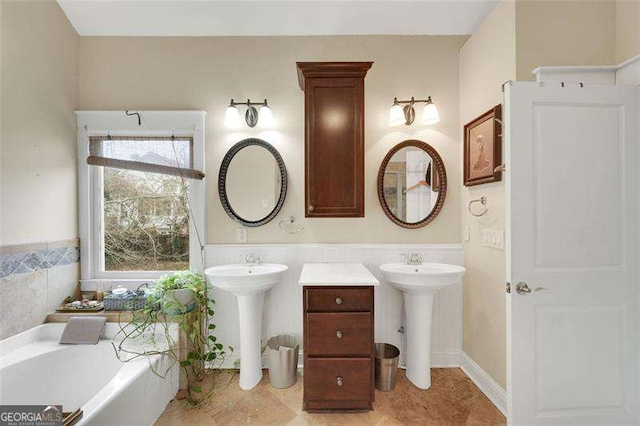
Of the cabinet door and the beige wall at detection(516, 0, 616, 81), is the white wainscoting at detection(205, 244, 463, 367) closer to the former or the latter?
the cabinet door

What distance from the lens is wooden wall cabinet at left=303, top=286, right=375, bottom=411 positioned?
6.05 ft

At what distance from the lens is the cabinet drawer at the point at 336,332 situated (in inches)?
72.6

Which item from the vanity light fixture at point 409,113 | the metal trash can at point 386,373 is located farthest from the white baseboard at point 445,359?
the vanity light fixture at point 409,113

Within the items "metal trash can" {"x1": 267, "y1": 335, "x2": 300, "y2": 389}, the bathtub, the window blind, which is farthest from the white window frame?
"metal trash can" {"x1": 267, "y1": 335, "x2": 300, "y2": 389}

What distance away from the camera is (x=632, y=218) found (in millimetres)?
1552

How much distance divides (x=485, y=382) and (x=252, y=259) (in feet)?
6.40

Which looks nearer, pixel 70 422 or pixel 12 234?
pixel 70 422

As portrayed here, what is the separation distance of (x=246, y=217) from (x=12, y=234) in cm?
149

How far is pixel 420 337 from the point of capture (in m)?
2.18

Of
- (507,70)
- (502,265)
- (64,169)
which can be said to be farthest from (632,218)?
(64,169)

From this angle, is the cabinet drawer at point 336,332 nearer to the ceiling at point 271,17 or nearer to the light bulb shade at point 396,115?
the light bulb shade at point 396,115

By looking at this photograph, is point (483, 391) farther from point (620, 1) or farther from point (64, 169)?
point (64, 169)

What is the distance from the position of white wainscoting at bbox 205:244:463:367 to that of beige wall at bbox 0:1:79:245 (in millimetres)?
1157

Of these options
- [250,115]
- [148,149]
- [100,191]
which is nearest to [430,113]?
[250,115]
